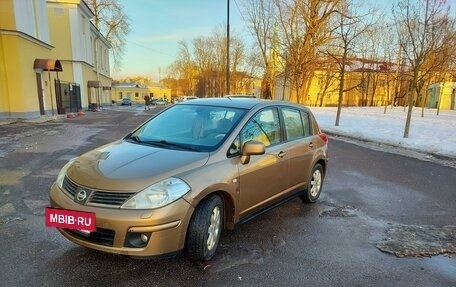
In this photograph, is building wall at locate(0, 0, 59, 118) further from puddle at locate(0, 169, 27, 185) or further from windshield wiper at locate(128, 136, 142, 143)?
windshield wiper at locate(128, 136, 142, 143)

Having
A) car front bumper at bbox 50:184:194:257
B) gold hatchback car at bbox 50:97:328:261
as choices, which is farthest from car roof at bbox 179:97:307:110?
car front bumper at bbox 50:184:194:257

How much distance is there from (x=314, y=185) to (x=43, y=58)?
21.0 meters

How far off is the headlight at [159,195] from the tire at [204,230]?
0.33m

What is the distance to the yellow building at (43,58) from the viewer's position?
1783 cm

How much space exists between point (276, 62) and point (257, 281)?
111ft

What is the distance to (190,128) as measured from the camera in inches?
167

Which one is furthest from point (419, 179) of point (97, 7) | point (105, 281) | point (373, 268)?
point (97, 7)

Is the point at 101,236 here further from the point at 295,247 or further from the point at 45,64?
the point at 45,64

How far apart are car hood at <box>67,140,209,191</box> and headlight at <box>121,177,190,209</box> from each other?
0.06 meters

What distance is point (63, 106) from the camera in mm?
25547

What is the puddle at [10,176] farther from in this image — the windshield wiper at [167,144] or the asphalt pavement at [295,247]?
the windshield wiper at [167,144]

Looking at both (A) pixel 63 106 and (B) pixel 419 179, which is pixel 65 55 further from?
(B) pixel 419 179

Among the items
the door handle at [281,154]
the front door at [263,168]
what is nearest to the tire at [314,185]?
the front door at [263,168]

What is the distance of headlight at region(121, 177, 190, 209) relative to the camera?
9.74 feet
